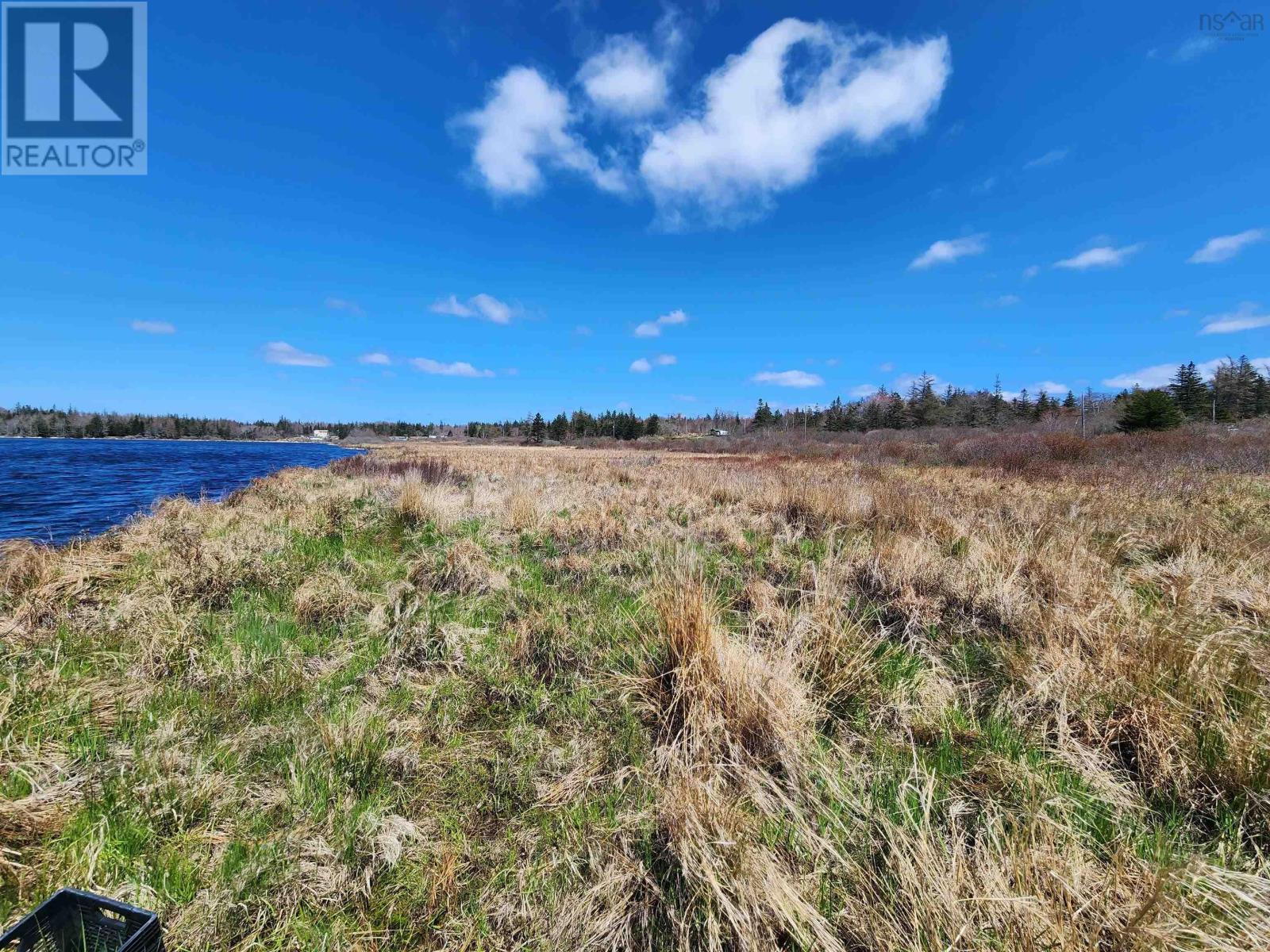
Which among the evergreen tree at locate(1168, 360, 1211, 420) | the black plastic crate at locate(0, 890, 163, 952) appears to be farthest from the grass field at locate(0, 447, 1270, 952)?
the evergreen tree at locate(1168, 360, 1211, 420)

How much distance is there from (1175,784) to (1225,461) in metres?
20.4

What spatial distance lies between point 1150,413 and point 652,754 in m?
48.2

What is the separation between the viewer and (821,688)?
289cm

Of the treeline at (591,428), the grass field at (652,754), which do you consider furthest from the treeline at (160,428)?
the grass field at (652,754)

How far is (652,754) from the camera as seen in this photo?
2455 mm

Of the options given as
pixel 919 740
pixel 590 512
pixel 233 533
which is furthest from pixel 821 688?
pixel 233 533

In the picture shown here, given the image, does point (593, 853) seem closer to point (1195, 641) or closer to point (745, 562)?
point (1195, 641)

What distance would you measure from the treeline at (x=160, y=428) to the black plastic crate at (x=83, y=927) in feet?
456

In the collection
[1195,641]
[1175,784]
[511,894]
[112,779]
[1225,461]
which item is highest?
[1225,461]

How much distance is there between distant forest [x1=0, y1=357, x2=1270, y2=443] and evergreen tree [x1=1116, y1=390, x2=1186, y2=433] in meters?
0.07

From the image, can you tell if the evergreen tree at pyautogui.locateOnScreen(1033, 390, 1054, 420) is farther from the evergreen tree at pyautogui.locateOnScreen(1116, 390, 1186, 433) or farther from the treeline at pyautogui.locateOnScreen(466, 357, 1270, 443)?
the evergreen tree at pyautogui.locateOnScreen(1116, 390, 1186, 433)

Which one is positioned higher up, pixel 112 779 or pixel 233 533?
pixel 233 533

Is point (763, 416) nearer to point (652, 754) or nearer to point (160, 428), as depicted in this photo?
point (652, 754)

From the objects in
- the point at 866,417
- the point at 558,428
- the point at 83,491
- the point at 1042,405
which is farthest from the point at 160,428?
the point at 1042,405
